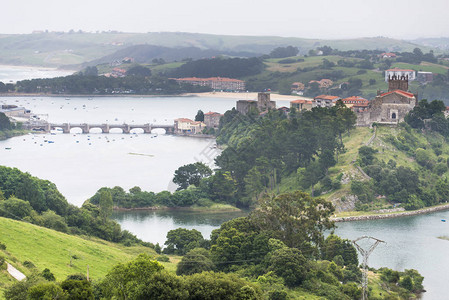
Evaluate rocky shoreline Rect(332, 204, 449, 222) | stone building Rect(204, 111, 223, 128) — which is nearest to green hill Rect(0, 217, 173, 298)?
rocky shoreline Rect(332, 204, 449, 222)

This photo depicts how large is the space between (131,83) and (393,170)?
8044 cm

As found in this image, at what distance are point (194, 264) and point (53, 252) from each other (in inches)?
202

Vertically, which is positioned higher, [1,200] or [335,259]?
[1,200]

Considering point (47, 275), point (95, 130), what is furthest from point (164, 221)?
point (95, 130)

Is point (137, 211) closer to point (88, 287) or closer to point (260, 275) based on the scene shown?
point (260, 275)

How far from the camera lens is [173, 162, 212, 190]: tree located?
4706 cm

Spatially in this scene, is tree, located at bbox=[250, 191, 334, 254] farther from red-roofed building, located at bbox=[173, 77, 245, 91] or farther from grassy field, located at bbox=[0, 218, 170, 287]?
red-roofed building, located at bbox=[173, 77, 245, 91]

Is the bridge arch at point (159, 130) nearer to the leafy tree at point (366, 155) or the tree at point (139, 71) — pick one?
the leafy tree at point (366, 155)

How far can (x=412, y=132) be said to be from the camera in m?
51.3

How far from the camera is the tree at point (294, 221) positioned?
28.9 metres

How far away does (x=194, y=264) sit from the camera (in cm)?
2578

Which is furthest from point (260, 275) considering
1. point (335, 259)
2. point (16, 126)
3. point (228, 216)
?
point (16, 126)

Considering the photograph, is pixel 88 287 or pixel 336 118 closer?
pixel 88 287

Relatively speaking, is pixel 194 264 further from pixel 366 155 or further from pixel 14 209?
pixel 366 155
